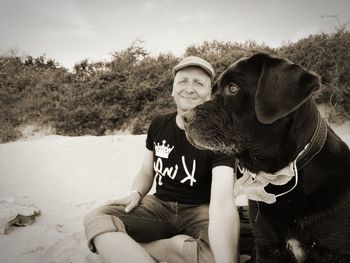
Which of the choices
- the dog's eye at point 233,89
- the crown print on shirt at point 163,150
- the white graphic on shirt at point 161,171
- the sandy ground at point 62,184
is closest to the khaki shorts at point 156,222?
the white graphic on shirt at point 161,171

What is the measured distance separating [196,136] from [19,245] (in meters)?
Answer: 2.41

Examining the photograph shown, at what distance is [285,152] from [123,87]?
300 inches

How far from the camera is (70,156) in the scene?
693 cm

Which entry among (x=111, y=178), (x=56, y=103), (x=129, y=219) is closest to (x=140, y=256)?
(x=129, y=219)

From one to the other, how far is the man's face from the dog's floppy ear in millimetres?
1311

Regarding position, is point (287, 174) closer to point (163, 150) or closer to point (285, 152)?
point (285, 152)

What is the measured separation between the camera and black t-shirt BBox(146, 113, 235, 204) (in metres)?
3.16

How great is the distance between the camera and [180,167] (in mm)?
3230

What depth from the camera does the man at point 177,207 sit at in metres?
2.71

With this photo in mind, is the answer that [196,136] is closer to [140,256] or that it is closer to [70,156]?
[140,256]

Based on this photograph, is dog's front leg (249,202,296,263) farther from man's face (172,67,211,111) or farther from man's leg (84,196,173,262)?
man's face (172,67,211,111)

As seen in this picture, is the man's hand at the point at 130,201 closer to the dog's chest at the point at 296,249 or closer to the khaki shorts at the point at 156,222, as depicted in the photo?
the khaki shorts at the point at 156,222

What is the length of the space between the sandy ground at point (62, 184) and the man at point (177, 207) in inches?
22.7

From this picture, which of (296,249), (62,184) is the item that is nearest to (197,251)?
(296,249)
